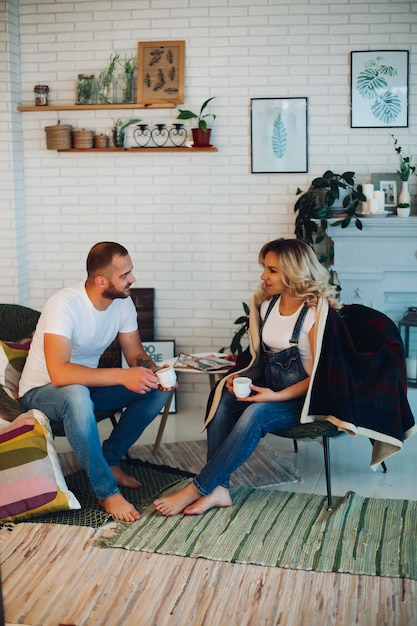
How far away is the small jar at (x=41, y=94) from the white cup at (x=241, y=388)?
2.91m

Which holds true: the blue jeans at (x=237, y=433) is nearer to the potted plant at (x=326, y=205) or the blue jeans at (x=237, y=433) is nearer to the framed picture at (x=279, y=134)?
the potted plant at (x=326, y=205)

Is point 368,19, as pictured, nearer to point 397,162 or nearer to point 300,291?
point 397,162

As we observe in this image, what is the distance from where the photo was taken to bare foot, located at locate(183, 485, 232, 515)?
3762 millimetres

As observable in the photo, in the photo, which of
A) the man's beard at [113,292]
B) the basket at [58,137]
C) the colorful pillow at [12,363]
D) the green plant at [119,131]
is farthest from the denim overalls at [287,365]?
the basket at [58,137]

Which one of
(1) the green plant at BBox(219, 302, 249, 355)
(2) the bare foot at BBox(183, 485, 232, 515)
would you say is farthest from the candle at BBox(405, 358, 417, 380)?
(2) the bare foot at BBox(183, 485, 232, 515)

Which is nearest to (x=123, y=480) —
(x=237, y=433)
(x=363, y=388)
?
(x=237, y=433)

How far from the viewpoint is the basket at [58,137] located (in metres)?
Answer: 5.66

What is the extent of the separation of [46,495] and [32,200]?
9.27 feet

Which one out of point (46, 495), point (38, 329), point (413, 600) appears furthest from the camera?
point (38, 329)

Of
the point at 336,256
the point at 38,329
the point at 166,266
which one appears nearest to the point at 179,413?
the point at 166,266

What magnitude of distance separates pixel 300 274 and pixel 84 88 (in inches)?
101

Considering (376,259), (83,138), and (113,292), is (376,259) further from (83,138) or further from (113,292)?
(83,138)

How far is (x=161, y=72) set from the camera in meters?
5.62

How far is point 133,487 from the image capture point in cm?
416
